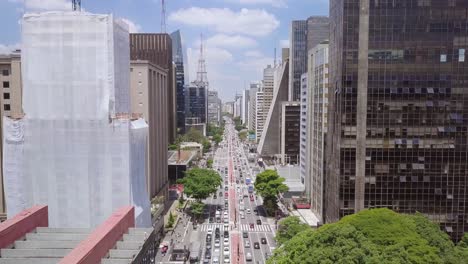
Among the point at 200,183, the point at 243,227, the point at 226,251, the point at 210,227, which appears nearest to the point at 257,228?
the point at 243,227

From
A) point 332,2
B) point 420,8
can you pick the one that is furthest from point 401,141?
point 332,2

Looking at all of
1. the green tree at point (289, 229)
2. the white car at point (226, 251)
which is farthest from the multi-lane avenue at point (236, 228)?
the green tree at point (289, 229)

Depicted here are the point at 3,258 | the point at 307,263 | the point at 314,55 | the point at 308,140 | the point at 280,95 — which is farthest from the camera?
the point at 280,95

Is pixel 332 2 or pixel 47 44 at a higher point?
pixel 332 2

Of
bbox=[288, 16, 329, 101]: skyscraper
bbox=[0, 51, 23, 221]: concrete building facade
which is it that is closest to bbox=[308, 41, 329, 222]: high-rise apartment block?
bbox=[0, 51, 23, 221]: concrete building facade

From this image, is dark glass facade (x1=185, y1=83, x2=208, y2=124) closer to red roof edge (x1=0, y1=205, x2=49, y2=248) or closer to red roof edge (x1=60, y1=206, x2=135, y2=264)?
red roof edge (x1=0, y1=205, x2=49, y2=248)

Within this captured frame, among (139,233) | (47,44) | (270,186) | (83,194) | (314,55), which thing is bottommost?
(270,186)

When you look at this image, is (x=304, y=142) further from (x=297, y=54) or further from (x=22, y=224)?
(x=22, y=224)

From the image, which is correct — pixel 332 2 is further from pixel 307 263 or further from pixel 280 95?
pixel 280 95
